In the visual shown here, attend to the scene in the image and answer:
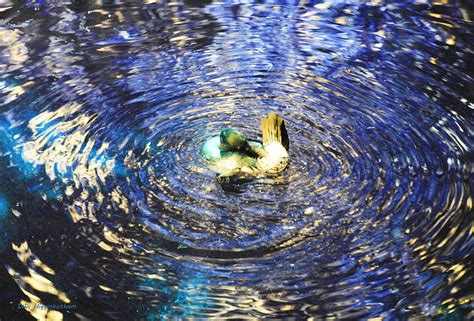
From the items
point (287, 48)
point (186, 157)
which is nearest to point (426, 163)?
point (186, 157)

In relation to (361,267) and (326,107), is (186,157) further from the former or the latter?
(361,267)

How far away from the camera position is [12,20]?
4.23m

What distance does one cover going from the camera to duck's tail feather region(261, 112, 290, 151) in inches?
114

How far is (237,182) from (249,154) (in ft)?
0.70

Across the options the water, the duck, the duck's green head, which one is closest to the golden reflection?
the water

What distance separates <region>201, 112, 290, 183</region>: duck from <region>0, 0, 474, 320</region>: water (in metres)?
0.08

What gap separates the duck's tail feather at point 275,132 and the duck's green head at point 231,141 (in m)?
0.11

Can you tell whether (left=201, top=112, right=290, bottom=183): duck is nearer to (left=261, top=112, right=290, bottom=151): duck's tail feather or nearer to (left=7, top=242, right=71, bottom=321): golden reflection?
(left=261, top=112, right=290, bottom=151): duck's tail feather

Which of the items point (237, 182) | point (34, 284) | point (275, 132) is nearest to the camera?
point (34, 284)

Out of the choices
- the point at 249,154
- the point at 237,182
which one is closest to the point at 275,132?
the point at 249,154

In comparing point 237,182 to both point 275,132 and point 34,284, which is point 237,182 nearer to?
point 275,132

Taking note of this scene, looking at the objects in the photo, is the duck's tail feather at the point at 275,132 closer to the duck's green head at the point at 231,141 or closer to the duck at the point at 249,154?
the duck at the point at 249,154

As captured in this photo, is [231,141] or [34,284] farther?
[231,141]

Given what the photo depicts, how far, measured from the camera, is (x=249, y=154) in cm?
295
